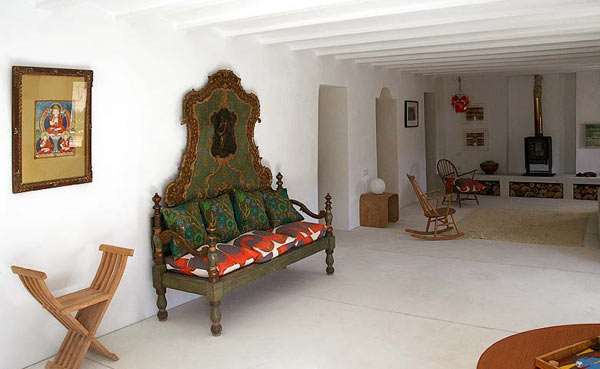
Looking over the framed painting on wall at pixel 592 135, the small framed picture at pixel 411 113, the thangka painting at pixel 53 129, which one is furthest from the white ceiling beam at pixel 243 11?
the framed painting on wall at pixel 592 135

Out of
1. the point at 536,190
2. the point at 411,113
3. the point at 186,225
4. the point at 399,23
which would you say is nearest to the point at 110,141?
the point at 186,225

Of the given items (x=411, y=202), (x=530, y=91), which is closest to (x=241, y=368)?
(x=411, y=202)

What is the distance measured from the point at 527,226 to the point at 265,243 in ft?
17.0

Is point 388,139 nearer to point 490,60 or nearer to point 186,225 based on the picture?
point 490,60

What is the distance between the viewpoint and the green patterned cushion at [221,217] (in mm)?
5430

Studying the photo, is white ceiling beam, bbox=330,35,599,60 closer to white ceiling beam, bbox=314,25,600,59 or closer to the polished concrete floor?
white ceiling beam, bbox=314,25,600,59

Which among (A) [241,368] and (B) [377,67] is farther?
(B) [377,67]

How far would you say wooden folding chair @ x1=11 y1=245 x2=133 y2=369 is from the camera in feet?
12.3

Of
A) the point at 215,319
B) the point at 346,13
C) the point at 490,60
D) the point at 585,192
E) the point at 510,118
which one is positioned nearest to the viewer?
the point at 215,319

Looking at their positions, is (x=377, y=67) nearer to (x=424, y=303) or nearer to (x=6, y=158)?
(x=424, y=303)

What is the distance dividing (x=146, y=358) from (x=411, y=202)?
310 inches

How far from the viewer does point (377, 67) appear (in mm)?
9586

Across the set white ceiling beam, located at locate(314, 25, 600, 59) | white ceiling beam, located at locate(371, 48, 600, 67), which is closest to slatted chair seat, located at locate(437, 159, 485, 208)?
white ceiling beam, located at locate(371, 48, 600, 67)

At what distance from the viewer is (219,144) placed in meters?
5.82
